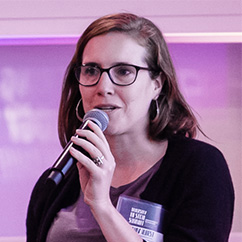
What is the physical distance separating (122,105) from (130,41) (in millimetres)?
173

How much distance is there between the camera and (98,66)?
1180 millimetres

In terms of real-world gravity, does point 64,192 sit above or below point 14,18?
below

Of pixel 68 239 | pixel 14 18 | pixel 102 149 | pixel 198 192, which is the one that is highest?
pixel 14 18

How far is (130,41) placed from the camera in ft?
4.00

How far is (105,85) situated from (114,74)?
0.04 meters

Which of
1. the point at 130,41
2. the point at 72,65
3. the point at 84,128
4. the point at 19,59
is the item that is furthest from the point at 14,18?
the point at 84,128

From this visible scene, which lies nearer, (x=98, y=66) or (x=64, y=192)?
(x=98, y=66)

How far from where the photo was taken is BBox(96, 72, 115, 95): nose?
1.14 meters

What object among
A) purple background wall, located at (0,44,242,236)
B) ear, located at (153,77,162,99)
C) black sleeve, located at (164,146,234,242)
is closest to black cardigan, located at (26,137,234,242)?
black sleeve, located at (164,146,234,242)

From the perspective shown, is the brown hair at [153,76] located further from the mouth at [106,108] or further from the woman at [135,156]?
the mouth at [106,108]

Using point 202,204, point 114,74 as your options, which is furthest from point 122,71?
point 202,204

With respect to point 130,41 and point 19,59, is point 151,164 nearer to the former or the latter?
point 130,41

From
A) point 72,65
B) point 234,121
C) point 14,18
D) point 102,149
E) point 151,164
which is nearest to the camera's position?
point 102,149

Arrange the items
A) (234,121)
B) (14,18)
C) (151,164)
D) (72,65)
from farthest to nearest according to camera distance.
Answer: (234,121) → (14,18) → (72,65) → (151,164)
